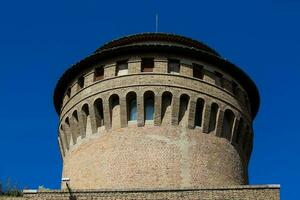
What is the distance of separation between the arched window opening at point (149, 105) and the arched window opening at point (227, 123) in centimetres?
313

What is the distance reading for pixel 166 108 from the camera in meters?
26.4

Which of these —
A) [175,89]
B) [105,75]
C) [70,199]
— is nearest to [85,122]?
[105,75]

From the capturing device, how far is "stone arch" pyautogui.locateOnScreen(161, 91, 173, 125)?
1031 inches

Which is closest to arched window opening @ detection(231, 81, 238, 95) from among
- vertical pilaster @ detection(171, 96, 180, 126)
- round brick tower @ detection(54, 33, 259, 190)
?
round brick tower @ detection(54, 33, 259, 190)

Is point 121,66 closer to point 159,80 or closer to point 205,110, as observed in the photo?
point 159,80

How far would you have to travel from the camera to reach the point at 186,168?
82.9 feet

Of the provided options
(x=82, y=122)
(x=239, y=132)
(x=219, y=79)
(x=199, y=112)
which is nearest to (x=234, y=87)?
(x=219, y=79)

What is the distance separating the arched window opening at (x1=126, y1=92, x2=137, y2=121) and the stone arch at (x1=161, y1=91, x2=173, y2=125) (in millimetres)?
1128

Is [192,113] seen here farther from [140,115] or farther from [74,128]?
[74,128]

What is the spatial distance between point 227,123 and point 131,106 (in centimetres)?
415

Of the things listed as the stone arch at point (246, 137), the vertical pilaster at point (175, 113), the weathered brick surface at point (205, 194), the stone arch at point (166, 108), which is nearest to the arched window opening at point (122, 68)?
the stone arch at point (166, 108)

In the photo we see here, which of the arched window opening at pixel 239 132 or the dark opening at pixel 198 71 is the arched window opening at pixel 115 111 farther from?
the arched window opening at pixel 239 132

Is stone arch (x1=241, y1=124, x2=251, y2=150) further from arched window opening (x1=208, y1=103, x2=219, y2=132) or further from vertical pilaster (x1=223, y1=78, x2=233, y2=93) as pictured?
arched window opening (x1=208, y1=103, x2=219, y2=132)

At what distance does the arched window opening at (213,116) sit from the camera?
26.8 meters
